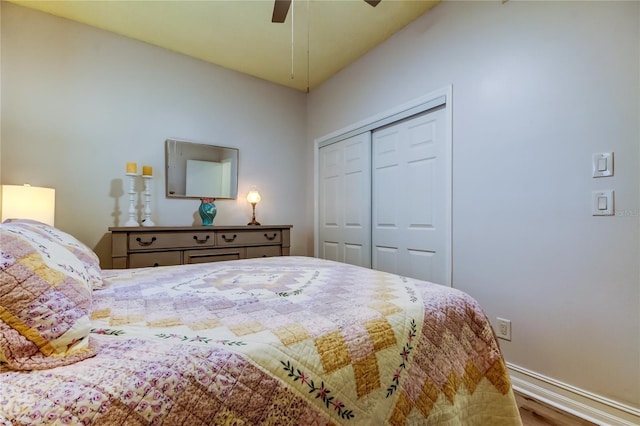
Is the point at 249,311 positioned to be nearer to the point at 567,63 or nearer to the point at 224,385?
the point at 224,385

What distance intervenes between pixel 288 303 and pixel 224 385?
38cm

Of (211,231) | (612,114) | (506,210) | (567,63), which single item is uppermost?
(567,63)

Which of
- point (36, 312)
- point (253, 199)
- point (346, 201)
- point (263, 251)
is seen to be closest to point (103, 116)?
point (253, 199)

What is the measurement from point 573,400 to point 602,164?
4.04ft

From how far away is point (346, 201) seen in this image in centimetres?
320

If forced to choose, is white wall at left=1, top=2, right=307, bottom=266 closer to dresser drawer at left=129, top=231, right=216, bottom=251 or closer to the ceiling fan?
dresser drawer at left=129, top=231, right=216, bottom=251

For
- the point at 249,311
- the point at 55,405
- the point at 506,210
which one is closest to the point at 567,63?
the point at 506,210

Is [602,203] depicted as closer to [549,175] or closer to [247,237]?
[549,175]

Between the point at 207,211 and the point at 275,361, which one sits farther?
the point at 207,211

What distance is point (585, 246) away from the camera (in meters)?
1.52

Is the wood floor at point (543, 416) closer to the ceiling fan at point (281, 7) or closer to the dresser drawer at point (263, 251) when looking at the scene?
the dresser drawer at point (263, 251)

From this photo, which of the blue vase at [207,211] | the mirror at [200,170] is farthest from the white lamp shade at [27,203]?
the blue vase at [207,211]

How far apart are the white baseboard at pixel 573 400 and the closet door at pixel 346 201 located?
1463mm

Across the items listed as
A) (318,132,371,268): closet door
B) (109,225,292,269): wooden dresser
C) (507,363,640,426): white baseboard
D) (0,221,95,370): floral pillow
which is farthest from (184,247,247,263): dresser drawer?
(507,363,640,426): white baseboard
